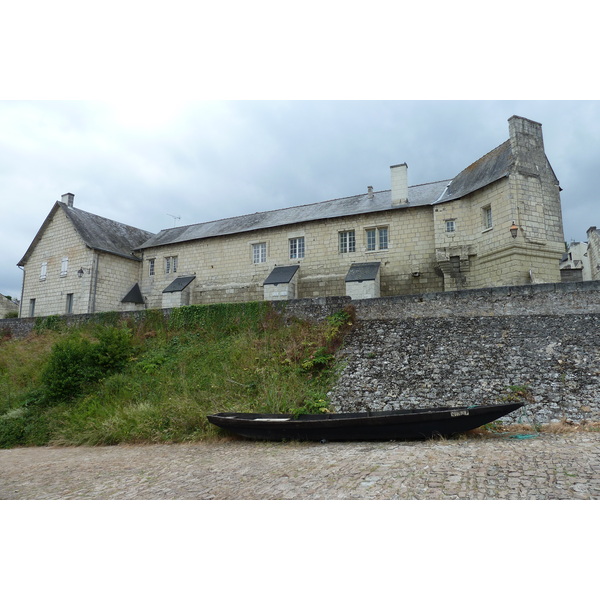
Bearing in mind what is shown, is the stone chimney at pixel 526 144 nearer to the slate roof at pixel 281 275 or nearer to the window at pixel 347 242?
the window at pixel 347 242

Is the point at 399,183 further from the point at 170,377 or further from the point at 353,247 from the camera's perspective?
the point at 170,377

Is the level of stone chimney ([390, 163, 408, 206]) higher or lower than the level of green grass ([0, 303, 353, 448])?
higher

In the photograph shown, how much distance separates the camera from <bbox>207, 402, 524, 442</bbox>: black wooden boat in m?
7.07

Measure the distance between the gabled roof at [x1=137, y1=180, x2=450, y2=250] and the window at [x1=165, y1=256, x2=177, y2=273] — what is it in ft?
Answer: 2.95

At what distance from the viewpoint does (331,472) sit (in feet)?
18.3

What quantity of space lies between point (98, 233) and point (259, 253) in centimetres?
1007

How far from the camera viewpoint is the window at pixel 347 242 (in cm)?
2088

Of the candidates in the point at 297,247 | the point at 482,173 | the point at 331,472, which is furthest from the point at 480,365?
the point at 297,247

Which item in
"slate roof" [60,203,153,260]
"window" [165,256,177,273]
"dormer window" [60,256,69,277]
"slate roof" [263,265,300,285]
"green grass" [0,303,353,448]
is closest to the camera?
"green grass" [0,303,353,448]

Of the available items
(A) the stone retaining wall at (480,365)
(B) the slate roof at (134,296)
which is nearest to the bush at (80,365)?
(A) the stone retaining wall at (480,365)

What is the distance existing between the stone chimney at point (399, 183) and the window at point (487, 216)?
151 inches

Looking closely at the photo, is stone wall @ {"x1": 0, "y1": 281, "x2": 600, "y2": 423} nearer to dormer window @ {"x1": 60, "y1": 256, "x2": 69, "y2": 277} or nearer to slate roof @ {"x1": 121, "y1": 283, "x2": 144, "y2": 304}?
slate roof @ {"x1": 121, "y1": 283, "x2": 144, "y2": 304}

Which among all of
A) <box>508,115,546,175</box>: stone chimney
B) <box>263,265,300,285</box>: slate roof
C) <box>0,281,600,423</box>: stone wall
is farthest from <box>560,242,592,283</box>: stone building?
<box>0,281,600,423</box>: stone wall

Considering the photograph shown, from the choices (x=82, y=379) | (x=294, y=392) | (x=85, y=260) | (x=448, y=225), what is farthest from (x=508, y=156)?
(x=85, y=260)
